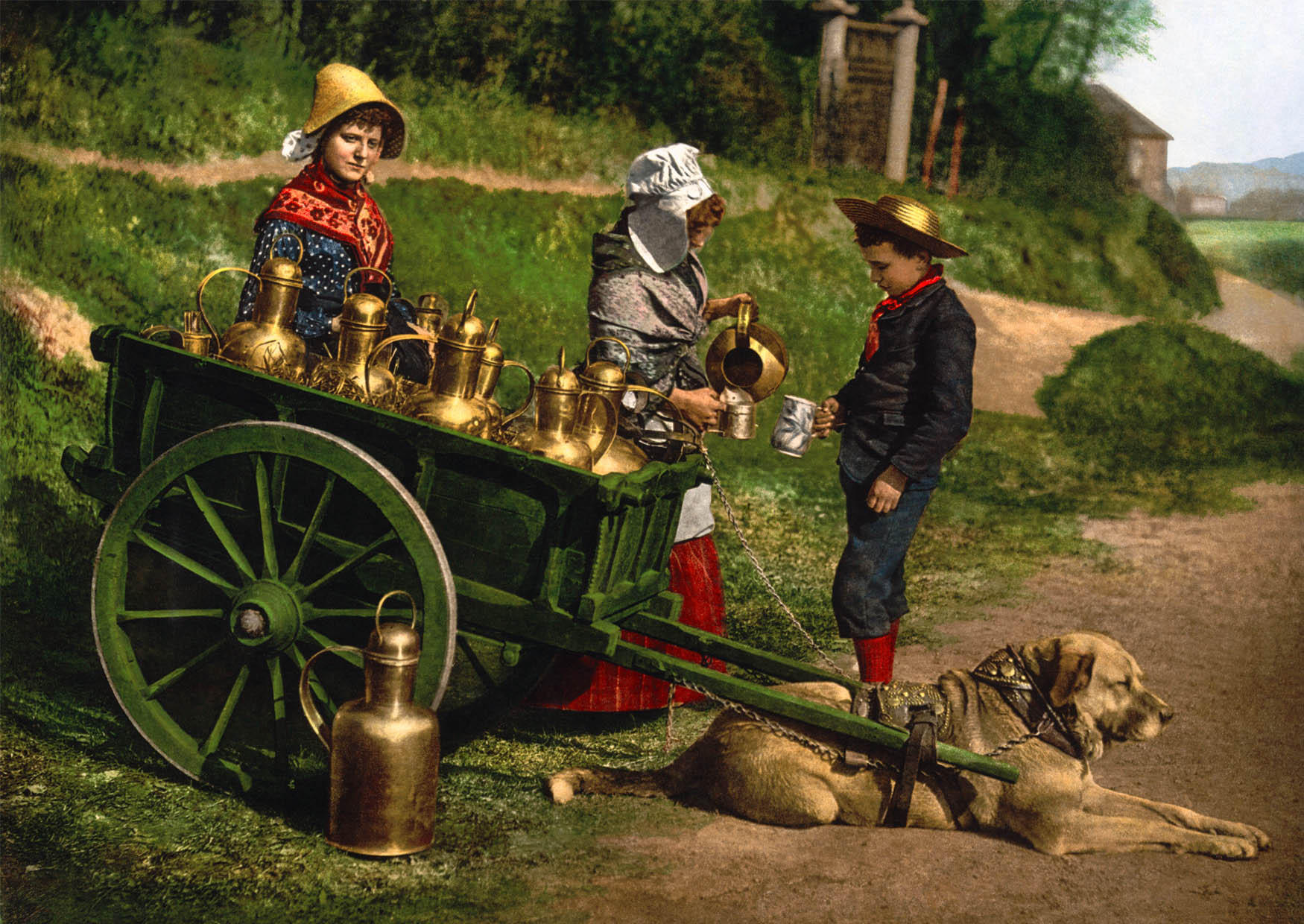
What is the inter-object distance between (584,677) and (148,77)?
15.0 feet

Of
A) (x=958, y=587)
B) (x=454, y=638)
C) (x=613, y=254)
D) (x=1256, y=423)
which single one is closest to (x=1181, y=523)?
(x=1256, y=423)

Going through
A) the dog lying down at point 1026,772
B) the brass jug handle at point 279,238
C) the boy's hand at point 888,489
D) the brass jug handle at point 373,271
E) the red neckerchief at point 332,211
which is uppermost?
the red neckerchief at point 332,211

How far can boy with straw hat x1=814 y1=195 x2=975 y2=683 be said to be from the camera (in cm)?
465

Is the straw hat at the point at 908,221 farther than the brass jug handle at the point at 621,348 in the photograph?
Yes

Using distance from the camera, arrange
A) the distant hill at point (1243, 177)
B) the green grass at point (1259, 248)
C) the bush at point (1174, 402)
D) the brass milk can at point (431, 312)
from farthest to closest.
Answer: the bush at point (1174, 402), the green grass at point (1259, 248), the distant hill at point (1243, 177), the brass milk can at point (431, 312)

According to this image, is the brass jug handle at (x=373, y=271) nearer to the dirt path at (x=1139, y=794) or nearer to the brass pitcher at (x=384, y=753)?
the brass pitcher at (x=384, y=753)

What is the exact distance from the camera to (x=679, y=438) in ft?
13.8

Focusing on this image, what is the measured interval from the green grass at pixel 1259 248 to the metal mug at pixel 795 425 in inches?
124

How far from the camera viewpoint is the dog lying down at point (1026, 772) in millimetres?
4176

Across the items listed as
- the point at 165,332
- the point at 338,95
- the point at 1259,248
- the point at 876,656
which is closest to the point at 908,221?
the point at 876,656

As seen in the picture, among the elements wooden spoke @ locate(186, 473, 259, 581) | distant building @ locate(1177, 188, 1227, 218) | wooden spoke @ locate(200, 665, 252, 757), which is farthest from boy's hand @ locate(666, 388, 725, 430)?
distant building @ locate(1177, 188, 1227, 218)

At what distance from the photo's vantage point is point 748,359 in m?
5.24

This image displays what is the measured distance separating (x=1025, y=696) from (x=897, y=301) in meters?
1.47

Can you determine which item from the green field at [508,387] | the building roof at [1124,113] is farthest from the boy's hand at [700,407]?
the building roof at [1124,113]
